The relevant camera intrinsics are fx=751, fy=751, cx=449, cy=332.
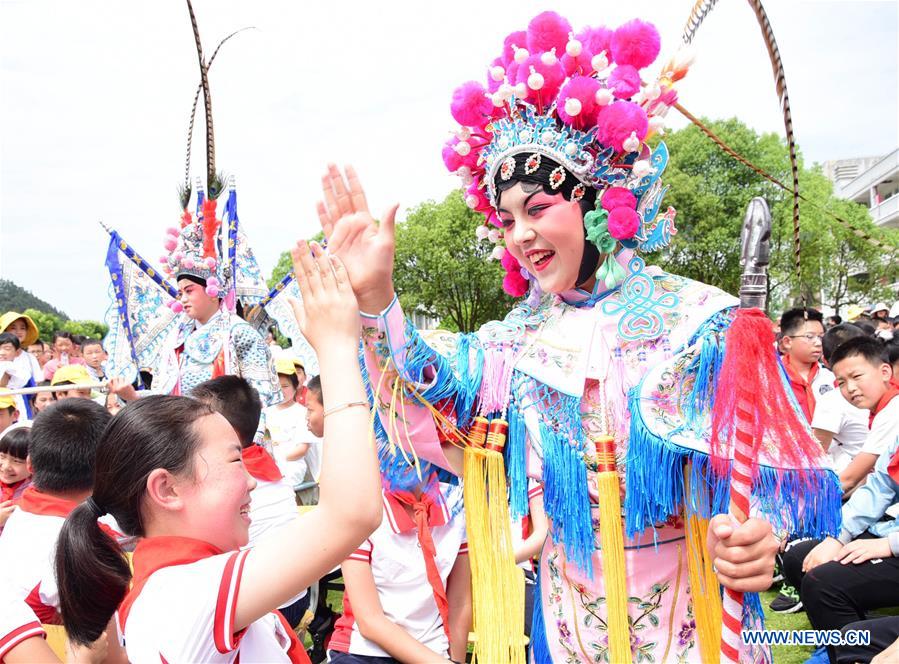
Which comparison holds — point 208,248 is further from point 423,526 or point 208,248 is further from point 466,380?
point 466,380

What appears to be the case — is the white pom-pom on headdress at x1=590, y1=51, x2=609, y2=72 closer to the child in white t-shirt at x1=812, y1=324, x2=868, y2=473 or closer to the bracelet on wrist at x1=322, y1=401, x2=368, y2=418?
the bracelet on wrist at x1=322, y1=401, x2=368, y2=418

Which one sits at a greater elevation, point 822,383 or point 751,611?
point 751,611

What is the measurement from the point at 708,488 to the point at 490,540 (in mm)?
498

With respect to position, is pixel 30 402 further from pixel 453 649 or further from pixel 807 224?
pixel 807 224

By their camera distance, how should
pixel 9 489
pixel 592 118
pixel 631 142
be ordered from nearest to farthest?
pixel 631 142 → pixel 592 118 → pixel 9 489

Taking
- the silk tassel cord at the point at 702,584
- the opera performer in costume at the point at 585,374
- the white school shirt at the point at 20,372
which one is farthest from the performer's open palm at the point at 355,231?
the white school shirt at the point at 20,372

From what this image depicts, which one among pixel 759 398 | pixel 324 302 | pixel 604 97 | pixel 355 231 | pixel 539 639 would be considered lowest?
pixel 539 639

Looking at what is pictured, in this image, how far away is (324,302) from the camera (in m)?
1.29

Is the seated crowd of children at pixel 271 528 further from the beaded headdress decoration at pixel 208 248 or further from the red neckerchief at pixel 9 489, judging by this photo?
the beaded headdress decoration at pixel 208 248

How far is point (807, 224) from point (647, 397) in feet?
A: 63.2

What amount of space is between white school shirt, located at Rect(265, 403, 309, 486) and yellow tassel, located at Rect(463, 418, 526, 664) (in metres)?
3.69

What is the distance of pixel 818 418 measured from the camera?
4.71m

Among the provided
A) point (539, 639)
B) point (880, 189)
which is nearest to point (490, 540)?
point (539, 639)

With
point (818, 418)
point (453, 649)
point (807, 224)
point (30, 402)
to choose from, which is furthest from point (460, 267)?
point (453, 649)
